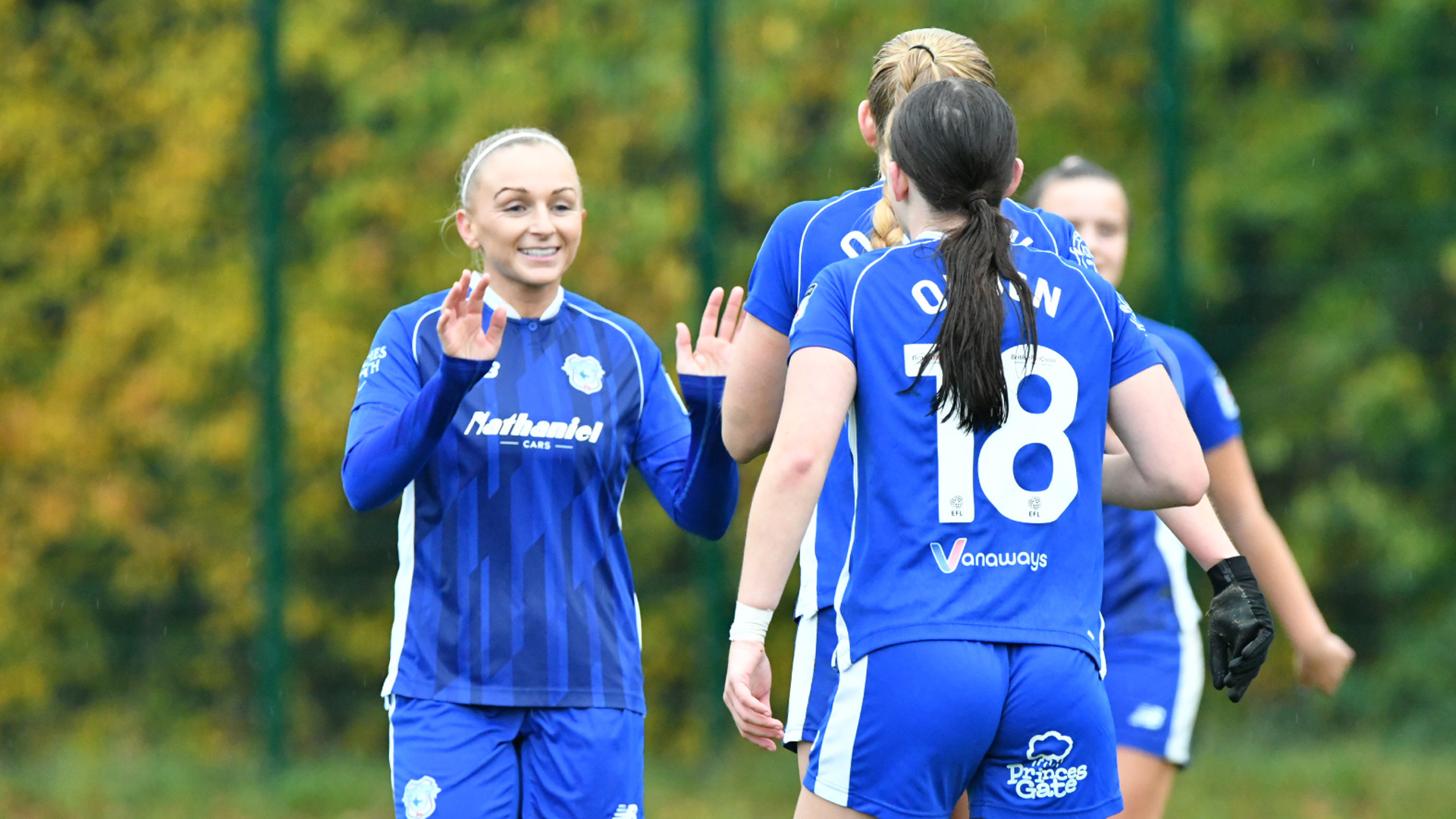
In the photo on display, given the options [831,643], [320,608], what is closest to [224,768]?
[320,608]

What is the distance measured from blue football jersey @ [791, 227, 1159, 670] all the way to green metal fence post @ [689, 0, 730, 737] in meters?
4.22

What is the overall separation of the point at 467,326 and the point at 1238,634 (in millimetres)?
1529

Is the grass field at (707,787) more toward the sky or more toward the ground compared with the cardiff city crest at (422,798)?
more toward the ground

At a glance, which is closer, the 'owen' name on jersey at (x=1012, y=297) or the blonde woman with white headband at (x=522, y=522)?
the 'owen' name on jersey at (x=1012, y=297)

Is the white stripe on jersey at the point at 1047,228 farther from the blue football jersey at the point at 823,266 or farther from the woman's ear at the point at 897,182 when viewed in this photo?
the woman's ear at the point at 897,182

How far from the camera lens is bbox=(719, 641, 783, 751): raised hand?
254cm

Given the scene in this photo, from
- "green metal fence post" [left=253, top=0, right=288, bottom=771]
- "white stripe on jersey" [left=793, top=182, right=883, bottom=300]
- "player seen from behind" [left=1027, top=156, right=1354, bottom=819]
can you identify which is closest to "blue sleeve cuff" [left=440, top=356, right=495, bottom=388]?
"white stripe on jersey" [left=793, top=182, right=883, bottom=300]

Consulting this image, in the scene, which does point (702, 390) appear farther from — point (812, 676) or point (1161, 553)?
point (1161, 553)

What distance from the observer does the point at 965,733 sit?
8.02ft

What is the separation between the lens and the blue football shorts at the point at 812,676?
9.49ft

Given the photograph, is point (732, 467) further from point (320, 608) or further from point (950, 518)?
point (320, 608)

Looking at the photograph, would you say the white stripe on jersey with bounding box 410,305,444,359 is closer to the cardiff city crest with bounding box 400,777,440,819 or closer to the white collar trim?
the white collar trim

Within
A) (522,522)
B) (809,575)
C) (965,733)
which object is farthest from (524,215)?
(965,733)

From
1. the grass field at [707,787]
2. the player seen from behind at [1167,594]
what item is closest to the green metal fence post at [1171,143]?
the grass field at [707,787]
